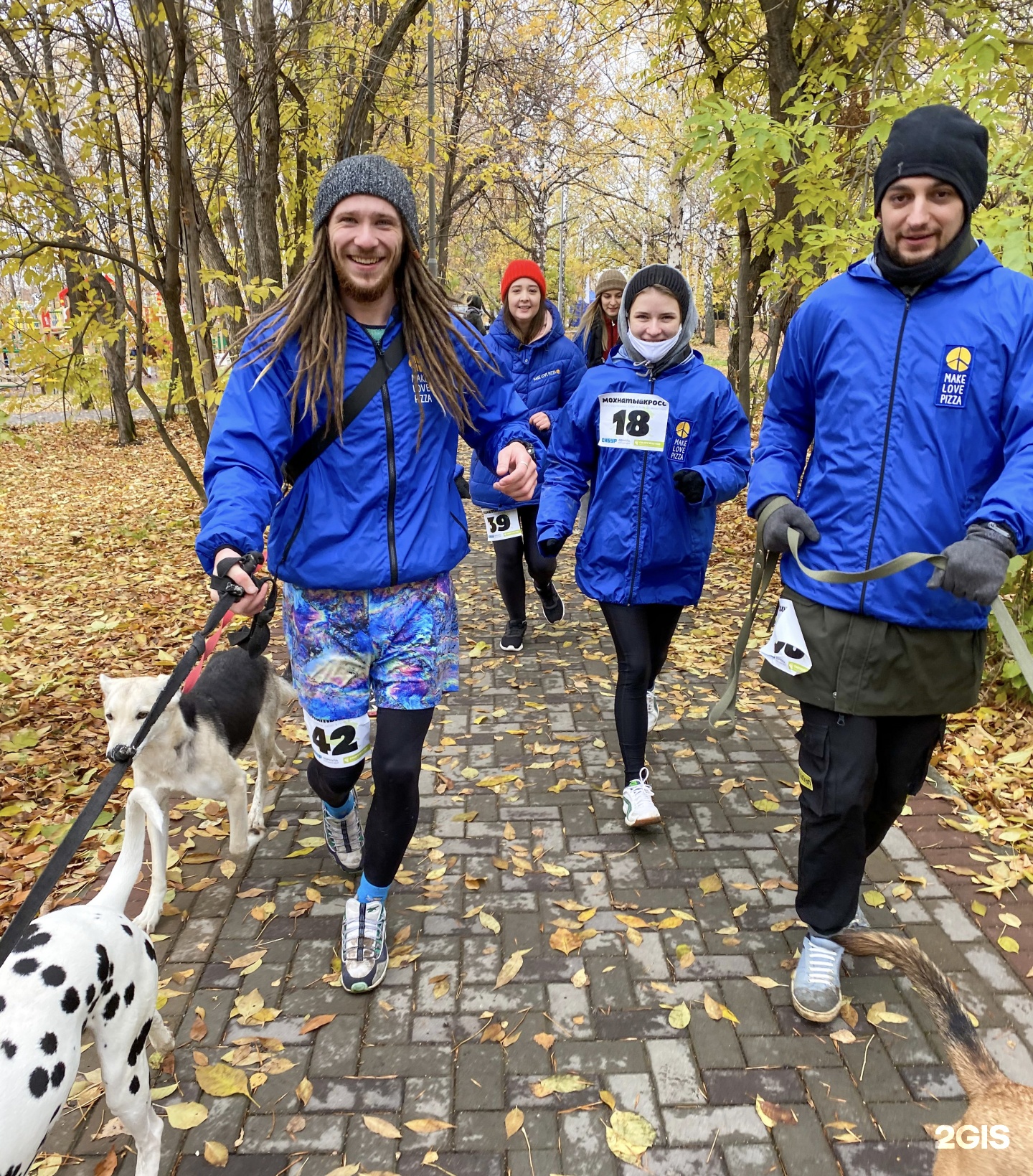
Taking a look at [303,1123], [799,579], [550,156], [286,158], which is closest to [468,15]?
[286,158]

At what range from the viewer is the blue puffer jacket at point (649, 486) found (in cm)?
362

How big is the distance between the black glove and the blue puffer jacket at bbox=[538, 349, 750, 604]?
39 millimetres

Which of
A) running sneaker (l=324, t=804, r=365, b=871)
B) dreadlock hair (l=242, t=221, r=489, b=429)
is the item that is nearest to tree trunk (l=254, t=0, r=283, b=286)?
dreadlock hair (l=242, t=221, r=489, b=429)

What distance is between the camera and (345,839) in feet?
11.3

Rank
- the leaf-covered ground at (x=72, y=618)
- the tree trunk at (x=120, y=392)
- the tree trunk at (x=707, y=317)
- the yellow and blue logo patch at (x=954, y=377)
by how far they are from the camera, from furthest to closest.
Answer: the tree trunk at (x=707, y=317)
the tree trunk at (x=120, y=392)
the leaf-covered ground at (x=72, y=618)
the yellow and blue logo patch at (x=954, y=377)

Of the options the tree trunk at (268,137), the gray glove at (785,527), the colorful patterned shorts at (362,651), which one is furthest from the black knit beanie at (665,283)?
the tree trunk at (268,137)

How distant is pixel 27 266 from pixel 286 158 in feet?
13.8

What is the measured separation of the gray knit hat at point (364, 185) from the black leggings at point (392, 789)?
1.63 metres

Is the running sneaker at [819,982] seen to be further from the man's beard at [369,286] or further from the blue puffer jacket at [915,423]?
the man's beard at [369,286]

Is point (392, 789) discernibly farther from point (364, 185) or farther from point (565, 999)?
point (364, 185)

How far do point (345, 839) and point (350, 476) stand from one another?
1.63 metres

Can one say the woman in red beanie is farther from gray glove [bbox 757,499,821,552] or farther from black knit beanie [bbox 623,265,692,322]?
gray glove [bbox 757,499,821,552]

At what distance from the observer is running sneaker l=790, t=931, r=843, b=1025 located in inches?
106

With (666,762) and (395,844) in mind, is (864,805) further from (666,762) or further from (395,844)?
(666,762)
